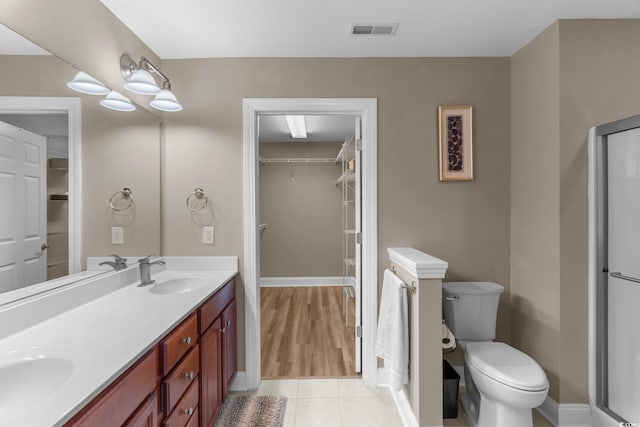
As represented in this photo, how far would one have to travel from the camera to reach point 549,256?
6.82 feet

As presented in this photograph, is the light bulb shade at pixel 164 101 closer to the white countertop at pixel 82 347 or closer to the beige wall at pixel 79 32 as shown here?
the beige wall at pixel 79 32

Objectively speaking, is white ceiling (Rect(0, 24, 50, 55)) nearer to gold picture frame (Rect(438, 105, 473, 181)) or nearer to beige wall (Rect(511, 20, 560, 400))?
gold picture frame (Rect(438, 105, 473, 181))

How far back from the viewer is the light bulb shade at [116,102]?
1837mm

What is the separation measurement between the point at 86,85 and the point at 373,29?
165 centimetres

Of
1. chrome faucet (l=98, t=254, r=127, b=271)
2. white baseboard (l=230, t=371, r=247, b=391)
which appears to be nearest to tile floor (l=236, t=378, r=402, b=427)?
white baseboard (l=230, t=371, r=247, b=391)

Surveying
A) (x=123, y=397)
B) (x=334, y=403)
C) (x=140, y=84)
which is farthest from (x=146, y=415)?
(x=140, y=84)

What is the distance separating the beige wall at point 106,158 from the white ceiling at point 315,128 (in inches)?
71.3

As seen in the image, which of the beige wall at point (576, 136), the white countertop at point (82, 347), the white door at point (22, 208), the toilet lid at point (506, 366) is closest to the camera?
the white countertop at point (82, 347)

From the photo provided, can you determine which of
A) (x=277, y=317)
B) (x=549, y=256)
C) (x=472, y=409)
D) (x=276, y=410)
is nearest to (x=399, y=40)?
(x=549, y=256)

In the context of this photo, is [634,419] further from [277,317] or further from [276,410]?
[277,317]

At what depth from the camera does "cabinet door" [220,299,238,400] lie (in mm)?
2107

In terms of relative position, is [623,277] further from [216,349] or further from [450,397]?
[216,349]

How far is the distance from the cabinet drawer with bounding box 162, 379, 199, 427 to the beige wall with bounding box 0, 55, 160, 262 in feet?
2.83

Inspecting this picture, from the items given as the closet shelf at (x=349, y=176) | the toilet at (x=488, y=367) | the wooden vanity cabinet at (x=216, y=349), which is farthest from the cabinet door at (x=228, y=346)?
the closet shelf at (x=349, y=176)
